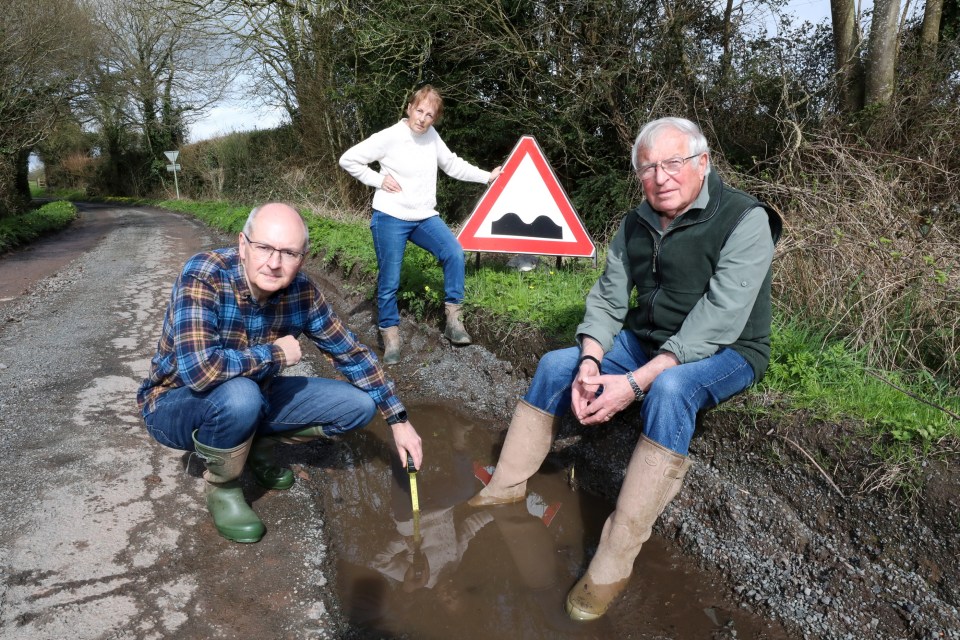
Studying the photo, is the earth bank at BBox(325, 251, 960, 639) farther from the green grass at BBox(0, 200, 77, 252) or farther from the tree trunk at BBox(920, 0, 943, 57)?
the green grass at BBox(0, 200, 77, 252)

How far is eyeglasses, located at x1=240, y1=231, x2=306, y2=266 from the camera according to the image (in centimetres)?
256

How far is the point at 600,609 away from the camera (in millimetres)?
2436

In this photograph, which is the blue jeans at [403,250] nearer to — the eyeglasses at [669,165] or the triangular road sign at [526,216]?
the triangular road sign at [526,216]

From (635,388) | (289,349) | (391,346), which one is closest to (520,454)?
(635,388)

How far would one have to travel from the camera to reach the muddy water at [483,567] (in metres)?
2.39

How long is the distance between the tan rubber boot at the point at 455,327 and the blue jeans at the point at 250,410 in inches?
74.5

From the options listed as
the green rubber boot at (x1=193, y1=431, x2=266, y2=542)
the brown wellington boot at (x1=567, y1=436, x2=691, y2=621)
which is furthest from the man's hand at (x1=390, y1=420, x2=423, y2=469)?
the brown wellington boot at (x1=567, y1=436, x2=691, y2=621)

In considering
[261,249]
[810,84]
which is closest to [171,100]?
[810,84]

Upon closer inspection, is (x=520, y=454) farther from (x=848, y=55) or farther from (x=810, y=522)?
(x=848, y=55)

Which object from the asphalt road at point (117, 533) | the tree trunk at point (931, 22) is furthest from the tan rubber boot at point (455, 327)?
the tree trunk at point (931, 22)

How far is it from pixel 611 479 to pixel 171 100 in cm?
3535

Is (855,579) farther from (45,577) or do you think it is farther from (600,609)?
(45,577)

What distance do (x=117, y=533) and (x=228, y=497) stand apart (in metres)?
0.48

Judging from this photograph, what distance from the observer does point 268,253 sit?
257 cm
